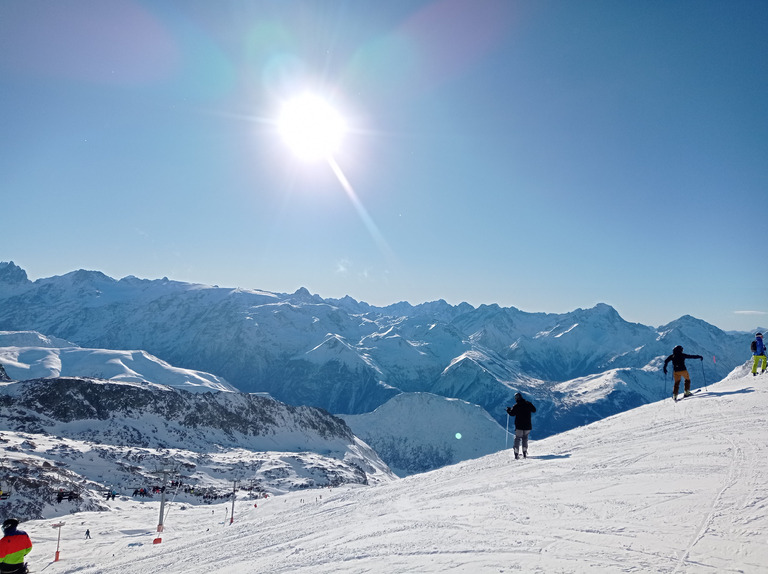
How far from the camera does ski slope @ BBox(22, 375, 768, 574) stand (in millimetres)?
6734

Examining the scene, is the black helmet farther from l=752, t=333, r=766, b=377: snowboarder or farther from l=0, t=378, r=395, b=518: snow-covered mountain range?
l=0, t=378, r=395, b=518: snow-covered mountain range

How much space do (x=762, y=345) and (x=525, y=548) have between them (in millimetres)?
22916

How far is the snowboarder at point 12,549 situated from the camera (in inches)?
383

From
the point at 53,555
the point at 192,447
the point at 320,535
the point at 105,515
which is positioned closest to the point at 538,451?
the point at 320,535

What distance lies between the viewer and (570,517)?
850 cm

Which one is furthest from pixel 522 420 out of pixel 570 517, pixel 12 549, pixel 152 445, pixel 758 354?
pixel 152 445

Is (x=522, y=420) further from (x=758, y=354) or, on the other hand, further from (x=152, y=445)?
(x=152, y=445)

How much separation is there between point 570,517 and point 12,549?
12.4 metres

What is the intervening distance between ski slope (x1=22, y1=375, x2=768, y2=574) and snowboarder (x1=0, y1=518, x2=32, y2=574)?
4170mm

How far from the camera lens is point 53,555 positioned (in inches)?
1022

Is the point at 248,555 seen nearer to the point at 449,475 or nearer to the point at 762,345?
the point at 449,475

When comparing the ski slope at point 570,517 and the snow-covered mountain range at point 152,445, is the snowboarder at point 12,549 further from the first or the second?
the snow-covered mountain range at point 152,445

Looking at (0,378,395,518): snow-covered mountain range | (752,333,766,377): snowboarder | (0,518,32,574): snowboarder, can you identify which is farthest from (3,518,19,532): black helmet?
(0,378,395,518): snow-covered mountain range

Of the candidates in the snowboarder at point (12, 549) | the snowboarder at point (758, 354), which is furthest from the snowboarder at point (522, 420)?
the snowboarder at point (12, 549)
